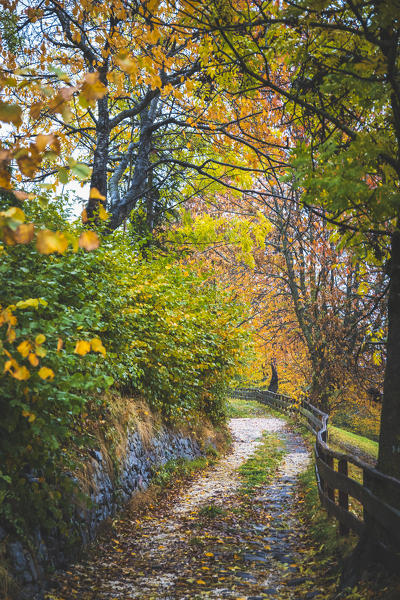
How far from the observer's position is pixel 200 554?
5.49m

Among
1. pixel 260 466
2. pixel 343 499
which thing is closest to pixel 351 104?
pixel 343 499

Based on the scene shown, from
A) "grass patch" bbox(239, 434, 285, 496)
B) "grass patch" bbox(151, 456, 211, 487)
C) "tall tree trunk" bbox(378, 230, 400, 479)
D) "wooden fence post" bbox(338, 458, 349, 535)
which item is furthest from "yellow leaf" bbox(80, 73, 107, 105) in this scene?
"grass patch" bbox(239, 434, 285, 496)

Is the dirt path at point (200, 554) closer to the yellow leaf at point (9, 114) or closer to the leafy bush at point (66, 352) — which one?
the leafy bush at point (66, 352)

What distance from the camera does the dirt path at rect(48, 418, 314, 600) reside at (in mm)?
4402

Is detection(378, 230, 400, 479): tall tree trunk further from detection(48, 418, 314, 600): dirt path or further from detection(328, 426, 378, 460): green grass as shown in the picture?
detection(328, 426, 378, 460): green grass

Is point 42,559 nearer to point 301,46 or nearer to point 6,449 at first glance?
point 6,449

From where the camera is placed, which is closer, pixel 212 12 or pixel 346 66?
pixel 346 66

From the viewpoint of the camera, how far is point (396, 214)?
370cm

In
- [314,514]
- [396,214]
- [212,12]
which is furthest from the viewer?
[314,514]

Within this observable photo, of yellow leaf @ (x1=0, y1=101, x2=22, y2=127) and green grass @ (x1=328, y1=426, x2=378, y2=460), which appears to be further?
green grass @ (x1=328, y1=426, x2=378, y2=460)

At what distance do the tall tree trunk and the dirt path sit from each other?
163 centimetres

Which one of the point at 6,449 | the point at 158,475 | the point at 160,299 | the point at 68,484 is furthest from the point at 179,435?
the point at 6,449

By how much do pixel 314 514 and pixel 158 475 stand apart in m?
2.94

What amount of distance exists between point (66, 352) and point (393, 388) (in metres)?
2.98
